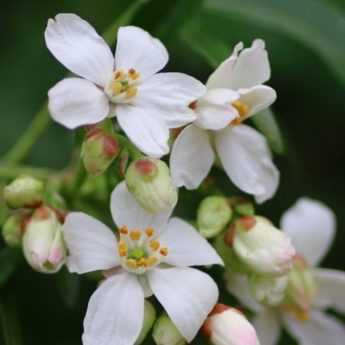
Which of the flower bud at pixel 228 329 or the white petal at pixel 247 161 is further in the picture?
the white petal at pixel 247 161

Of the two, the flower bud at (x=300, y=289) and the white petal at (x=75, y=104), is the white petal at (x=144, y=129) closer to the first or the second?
the white petal at (x=75, y=104)

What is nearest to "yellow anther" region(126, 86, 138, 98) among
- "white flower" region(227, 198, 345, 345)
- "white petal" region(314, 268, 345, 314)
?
"white flower" region(227, 198, 345, 345)

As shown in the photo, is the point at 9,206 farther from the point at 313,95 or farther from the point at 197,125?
the point at 313,95

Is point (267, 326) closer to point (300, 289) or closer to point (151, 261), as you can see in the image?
point (300, 289)

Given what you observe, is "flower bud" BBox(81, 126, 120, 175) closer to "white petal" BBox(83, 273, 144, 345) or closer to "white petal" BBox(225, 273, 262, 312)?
"white petal" BBox(83, 273, 144, 345)

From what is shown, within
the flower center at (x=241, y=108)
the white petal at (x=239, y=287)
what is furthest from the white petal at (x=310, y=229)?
the flower center at (x=241, y=108)

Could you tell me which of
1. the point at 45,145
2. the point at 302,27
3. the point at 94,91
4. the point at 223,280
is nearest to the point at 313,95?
the point at 302,27
